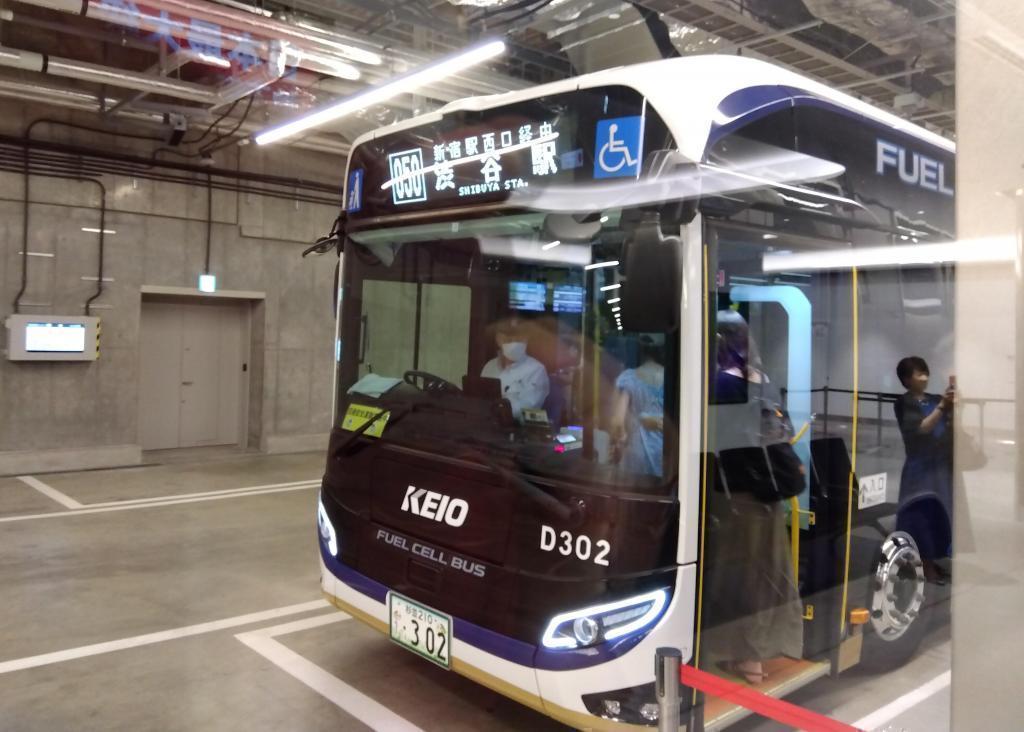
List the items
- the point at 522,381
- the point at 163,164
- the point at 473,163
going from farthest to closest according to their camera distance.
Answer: the point at 163,164 → the point at 473,163 → the point at 522,381

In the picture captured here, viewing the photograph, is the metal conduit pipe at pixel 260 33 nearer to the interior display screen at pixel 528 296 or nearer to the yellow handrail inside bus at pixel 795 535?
the interior display screen at pixel 528 296

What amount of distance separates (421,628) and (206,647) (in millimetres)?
1874

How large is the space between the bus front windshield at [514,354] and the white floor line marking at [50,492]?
17.6 ft

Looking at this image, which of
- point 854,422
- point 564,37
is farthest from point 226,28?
point 854,422

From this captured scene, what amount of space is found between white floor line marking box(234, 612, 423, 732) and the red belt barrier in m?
1.62

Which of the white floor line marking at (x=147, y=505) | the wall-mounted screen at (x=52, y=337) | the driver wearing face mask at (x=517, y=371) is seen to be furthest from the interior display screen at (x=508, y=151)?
the wall-mounted screen at (x=52, y=337)

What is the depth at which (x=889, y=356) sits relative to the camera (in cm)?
360

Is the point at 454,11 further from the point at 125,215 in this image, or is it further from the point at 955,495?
the point at 125,215

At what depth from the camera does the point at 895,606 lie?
3975 millimetres

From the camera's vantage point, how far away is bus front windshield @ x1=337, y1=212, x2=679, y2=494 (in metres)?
2.87

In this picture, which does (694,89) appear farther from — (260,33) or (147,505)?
(147,505)

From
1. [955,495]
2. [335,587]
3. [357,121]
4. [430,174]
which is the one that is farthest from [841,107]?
[357,121]

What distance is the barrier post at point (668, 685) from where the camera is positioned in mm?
2355

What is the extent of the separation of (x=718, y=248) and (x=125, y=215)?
9070 mm
